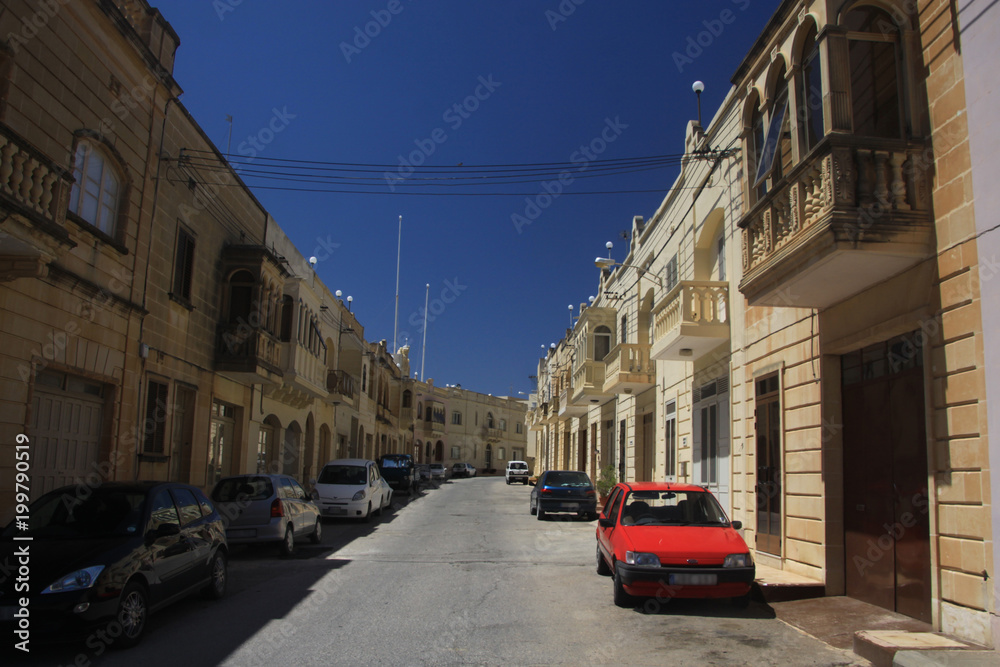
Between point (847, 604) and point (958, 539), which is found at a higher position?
point (958, 539)

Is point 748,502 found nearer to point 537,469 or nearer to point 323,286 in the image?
point 323,286

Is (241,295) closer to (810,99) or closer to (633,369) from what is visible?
(633,369)

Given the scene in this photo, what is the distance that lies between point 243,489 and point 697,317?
9581mm

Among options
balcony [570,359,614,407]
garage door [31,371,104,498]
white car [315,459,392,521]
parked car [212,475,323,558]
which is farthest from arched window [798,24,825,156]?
balcony [570,359,614,407]

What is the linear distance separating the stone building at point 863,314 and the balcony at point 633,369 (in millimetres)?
6497

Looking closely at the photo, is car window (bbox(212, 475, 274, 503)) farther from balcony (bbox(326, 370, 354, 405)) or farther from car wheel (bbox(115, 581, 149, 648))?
balcony (bbox(326, 370, 354, 405))

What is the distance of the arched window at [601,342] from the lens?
29000 millimetres

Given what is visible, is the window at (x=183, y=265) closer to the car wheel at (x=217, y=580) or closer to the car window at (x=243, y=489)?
the car window at (x=243, y=489)

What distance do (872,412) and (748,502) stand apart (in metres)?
4.40

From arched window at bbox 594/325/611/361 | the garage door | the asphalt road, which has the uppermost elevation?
arched window at bbox 594/325/611/361

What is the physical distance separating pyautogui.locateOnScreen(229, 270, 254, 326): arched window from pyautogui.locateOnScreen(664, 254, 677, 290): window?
11.3m

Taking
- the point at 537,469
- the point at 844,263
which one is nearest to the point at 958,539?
the point at 844,263

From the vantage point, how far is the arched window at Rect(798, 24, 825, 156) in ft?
30.1

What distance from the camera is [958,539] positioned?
6824 millimetres
